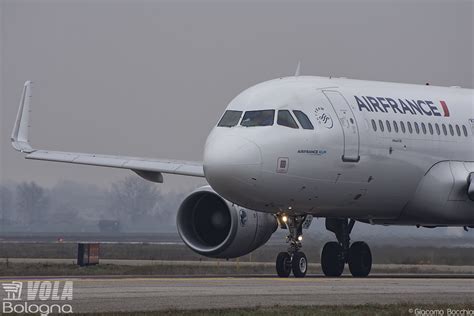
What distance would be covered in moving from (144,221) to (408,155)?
105 meters

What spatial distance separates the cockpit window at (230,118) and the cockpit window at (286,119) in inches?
39.2

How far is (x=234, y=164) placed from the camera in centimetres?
2808

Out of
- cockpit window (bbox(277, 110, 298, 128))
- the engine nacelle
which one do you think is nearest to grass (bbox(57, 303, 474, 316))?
cockpit window (bbox(277, 110, 298, 128))

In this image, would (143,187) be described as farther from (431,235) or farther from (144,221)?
(431,235)

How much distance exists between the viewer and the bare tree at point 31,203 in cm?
14520

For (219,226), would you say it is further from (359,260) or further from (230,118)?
(230,118)

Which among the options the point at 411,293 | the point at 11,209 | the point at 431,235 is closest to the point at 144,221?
the point at 11,209

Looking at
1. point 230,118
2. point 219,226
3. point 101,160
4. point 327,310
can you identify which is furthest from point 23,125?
point 327,310

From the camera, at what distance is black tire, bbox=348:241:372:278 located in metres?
33.8

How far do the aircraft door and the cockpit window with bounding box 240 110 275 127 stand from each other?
1.89 metres

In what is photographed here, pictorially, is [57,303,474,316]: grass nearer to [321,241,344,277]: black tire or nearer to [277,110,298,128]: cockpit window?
[277,110,298,128]: cockpit window

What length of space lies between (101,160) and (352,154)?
8.65 meters

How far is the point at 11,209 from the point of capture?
522ft

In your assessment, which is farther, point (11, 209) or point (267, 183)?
point (11, 209)
